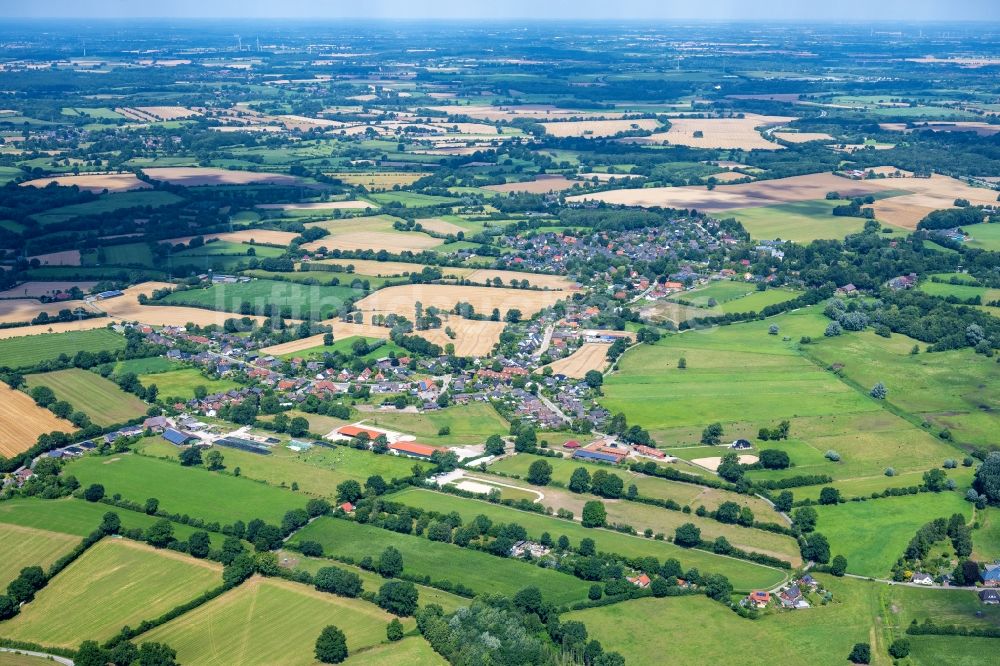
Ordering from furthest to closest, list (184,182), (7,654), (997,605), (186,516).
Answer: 1. (184,182)
2. (186,516)
3. (997,605)
4. (7,654)

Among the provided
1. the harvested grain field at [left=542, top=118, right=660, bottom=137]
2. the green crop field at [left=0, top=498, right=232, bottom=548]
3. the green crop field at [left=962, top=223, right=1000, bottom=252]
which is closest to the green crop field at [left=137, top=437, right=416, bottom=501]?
the green crop field at [left=0, top=498, right=232, bottom=548]

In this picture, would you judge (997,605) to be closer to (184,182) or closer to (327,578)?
(327,578)

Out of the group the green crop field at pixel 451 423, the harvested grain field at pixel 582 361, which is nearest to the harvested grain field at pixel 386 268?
the harvested grain field at pixel 582 361

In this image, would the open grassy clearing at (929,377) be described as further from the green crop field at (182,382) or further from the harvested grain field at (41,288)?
the harvested grain field at (41,288)

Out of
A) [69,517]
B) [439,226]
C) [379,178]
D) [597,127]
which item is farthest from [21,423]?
[597,127]

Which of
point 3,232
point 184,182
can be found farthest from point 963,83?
point 3,232

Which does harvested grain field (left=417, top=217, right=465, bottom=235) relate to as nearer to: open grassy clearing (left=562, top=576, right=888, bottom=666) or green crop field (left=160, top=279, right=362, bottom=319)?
green crop field (left=160, top=279, right=362, bottom=319)

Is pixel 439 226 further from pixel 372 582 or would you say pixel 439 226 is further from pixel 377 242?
pixel 372 582
